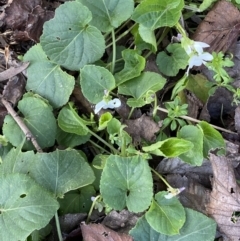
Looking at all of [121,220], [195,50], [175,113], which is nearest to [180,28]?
[195,50]

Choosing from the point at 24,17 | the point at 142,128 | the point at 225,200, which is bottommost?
the point at 225,200

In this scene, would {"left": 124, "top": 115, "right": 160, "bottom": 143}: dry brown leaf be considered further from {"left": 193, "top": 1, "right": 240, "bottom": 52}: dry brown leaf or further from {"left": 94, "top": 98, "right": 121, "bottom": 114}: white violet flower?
{"left": 193, "top": 1, "right": 240, "bottom": 52}: dry brown leaf

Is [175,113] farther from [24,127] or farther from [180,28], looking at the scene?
[24,127]

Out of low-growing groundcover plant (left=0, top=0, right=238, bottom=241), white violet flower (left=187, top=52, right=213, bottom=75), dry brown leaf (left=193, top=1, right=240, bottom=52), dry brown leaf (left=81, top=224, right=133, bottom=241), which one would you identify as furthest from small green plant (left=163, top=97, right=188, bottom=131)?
dry brown leaf (left=81, top=224, right=133, bottom=241)

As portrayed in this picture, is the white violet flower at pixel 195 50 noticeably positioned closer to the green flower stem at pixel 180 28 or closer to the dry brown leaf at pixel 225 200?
the green flower stem at pixel 180 28

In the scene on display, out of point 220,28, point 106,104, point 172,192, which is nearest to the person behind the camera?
point 172,192
